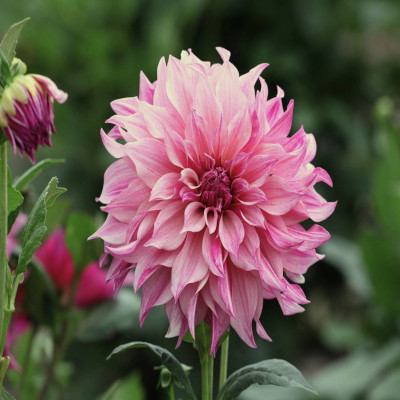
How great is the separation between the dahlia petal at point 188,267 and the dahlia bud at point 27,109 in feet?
0.31

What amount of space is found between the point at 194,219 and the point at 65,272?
31cm

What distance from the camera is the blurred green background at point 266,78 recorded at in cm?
192

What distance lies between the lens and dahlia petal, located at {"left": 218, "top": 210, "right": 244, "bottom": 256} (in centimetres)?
42

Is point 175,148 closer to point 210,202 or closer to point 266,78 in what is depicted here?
point 210,202

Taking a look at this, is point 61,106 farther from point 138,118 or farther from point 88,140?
point 138,118

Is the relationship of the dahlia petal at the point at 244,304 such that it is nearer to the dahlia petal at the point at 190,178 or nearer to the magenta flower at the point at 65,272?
the dahlia petal at the point at 190,178

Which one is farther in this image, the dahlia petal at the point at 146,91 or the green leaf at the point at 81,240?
the green leaf at the point at 81,240

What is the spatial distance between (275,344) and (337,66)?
0.80 metres

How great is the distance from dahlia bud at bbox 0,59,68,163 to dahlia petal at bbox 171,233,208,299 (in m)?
0.09

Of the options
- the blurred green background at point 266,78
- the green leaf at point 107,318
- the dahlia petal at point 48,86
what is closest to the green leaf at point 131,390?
the green leaf at point 107,318

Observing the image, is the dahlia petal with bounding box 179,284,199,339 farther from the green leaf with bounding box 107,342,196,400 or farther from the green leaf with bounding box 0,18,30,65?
the green leaf with bounding box 0,18,30,65

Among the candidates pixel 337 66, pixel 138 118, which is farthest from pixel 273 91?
pixel 138 118

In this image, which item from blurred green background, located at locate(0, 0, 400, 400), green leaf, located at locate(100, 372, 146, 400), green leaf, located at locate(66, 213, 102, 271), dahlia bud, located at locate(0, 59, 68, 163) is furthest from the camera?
blurred green background, located at locate(0, 0, 400, 400)

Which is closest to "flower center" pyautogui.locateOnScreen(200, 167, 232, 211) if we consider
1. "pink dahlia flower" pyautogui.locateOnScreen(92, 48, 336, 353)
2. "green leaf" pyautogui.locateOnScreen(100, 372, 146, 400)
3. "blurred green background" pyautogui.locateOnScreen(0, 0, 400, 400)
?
"pink dahlia flower" pyautogui.locateOnScreen(92, 48, 336, 353)
